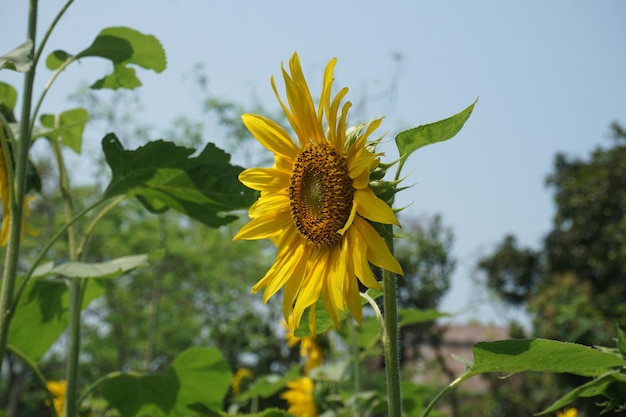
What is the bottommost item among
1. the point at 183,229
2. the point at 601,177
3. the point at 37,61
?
the point at 37,61

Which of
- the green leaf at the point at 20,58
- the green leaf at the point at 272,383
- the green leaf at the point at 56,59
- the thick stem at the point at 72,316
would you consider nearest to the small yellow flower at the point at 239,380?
the green leaf at the point at 272,383

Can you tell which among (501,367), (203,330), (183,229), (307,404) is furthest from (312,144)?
(203,330)

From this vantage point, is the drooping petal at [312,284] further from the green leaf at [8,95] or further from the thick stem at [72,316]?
the green leaf at [8,95]

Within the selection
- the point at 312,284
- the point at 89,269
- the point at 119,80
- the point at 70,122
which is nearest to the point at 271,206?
the point at 312,284

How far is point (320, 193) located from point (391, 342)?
0.25m

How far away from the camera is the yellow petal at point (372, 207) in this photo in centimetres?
95

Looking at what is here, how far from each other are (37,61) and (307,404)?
2.00 metres

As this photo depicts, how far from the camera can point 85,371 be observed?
1429 centimetres

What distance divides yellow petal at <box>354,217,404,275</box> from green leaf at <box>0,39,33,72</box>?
0.66 metres

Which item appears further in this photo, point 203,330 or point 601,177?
point 601,177

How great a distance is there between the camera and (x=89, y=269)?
1549 mm

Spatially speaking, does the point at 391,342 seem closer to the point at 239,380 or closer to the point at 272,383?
the point at 272,383

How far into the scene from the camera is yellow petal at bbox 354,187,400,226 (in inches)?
37.5

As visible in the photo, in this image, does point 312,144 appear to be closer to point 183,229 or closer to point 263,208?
point 263,208
